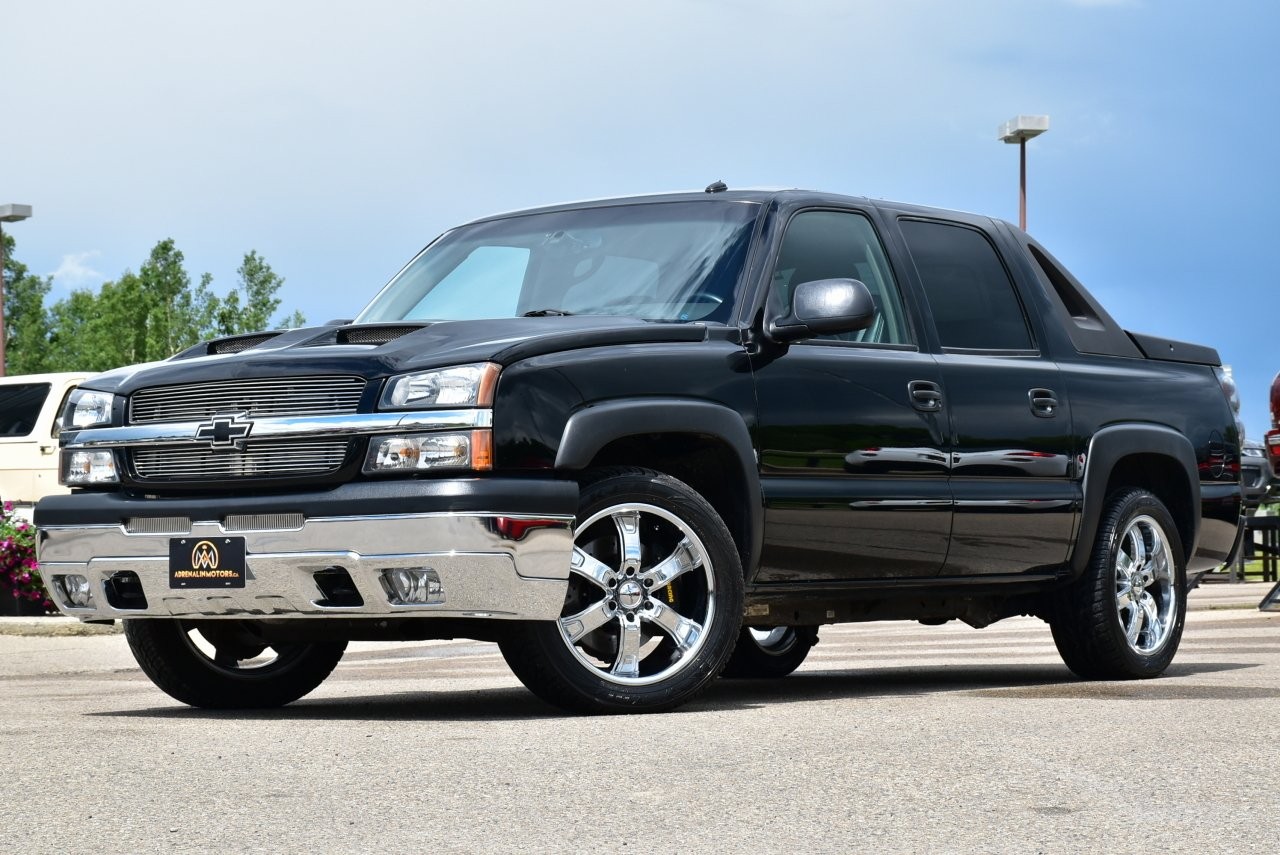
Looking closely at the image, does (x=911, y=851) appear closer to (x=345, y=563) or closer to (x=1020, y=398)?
(x=345, y=563)

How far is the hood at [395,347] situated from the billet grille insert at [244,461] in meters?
0.24

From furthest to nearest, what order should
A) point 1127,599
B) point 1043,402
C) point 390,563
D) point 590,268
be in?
point 1127,599, point 1043,402, point 590,268, point 390,563

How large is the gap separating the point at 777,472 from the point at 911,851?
311cm

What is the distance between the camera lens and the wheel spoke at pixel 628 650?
6.56m

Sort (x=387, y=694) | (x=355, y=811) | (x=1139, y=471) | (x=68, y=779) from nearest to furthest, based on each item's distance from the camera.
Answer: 1. (x=355, y=811)
2. (x=68, y=779)
3. (x=387, y=694)
4. (x=1139, y=471)

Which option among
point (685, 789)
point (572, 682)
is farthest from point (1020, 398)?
point (685, 789)

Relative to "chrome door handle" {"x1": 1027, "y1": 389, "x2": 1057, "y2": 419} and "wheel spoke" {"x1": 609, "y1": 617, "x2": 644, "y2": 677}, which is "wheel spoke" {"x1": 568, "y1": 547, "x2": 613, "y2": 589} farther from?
"chrome door handle" {"x1": 1027, "y1": 389, "x2": 1057, "y2": 419}

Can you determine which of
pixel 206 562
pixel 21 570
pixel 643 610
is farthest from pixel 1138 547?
pixel 21 570

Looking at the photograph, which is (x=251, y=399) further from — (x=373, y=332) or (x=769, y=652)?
(x=769, y=652)

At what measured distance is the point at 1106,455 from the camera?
8.54 meters

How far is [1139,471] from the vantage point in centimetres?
914

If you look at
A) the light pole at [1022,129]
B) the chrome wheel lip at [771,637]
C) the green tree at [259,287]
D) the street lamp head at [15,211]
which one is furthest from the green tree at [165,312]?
the chrome wheel lip at [771,637]

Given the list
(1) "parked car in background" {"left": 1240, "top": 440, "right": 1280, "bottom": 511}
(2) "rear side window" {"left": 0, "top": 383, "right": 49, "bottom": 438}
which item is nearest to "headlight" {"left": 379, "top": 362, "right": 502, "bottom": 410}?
(1) "parked car in background" {"left": 1240, "top": 440, "right": 1280, "bottom": 511}

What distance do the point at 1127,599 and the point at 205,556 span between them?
4.21 meters
